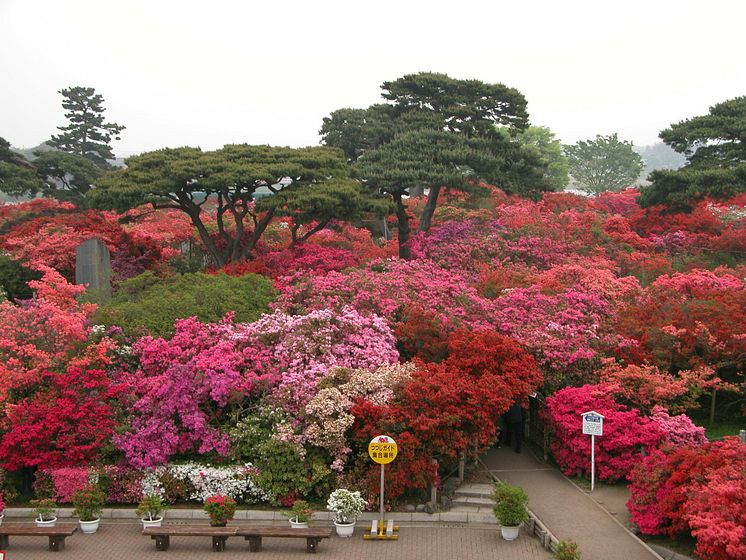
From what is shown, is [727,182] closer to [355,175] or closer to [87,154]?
[355,175]

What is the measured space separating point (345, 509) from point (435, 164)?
50.1 ft

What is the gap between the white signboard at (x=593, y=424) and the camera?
47.4ft

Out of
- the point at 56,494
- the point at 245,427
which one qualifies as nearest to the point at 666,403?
the point at 245,427

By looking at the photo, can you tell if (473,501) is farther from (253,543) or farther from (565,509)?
(253,543)

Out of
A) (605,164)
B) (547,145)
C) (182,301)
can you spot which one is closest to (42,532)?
(182,301)

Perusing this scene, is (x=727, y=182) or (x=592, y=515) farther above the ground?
(x=727, y=182)

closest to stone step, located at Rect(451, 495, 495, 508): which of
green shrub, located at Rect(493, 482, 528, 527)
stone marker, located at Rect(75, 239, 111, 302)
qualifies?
green shrub, located at Rect(493, 482, 528, 527)

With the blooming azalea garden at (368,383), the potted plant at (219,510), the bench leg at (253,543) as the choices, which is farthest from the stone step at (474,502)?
the potted plant at (219,510)

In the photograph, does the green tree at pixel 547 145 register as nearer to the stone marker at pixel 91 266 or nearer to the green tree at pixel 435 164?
the green tree at pixel 435 164

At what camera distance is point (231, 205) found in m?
25.5

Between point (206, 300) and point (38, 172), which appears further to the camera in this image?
point (38, 172)

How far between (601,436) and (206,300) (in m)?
9.62

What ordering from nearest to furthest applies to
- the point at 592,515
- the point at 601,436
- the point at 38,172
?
the point at 592,515, the point at 601,436, the point at 38,172

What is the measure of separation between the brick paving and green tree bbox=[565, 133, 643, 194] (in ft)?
211
